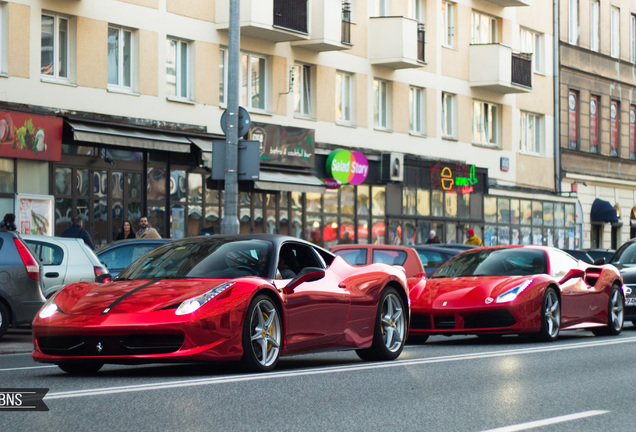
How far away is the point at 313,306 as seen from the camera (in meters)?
11.1

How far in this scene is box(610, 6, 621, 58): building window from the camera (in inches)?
1975

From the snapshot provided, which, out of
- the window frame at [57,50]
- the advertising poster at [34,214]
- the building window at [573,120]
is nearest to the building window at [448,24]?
the building window at [573,120]

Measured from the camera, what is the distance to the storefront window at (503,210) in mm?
43125

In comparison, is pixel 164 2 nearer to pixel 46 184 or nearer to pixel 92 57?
pixel 92 57

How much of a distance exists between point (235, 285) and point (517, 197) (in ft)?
115

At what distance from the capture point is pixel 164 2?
2869 cm

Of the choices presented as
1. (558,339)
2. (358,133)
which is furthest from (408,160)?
(558,339)

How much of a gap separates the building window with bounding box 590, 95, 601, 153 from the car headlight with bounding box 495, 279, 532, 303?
112 ft

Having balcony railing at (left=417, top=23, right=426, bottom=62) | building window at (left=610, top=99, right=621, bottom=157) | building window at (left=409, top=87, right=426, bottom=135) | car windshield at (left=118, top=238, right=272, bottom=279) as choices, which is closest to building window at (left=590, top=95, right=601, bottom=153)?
building window at (left=610, top=99, right=621, bottom=157)

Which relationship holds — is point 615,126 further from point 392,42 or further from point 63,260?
point 63,260

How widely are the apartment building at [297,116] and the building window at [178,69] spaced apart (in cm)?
5

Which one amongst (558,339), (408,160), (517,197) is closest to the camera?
(558,339)

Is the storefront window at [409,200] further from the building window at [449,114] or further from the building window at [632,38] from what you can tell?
the building window at [632,38]

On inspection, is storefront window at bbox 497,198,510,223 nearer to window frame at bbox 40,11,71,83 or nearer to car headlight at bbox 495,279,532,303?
window frame at bbox 40,11,71,83
